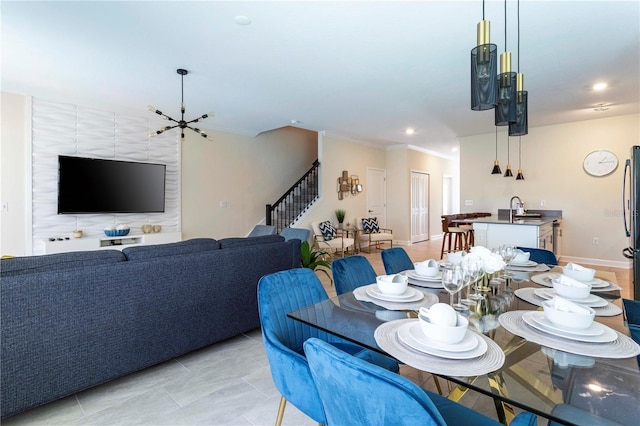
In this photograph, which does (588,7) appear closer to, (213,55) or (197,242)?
(213,55)

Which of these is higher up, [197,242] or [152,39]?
[152,39]

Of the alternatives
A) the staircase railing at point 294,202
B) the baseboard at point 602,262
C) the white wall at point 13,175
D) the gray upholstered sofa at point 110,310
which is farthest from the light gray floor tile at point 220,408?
the baseboard at point 602,262

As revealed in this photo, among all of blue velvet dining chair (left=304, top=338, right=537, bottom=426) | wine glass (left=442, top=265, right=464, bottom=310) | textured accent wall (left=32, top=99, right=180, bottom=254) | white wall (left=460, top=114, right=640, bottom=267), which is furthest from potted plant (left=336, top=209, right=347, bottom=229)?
blue velvet dining chair (left=304, top=338, right=537, bottom=426)

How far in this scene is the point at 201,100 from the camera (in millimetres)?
4844

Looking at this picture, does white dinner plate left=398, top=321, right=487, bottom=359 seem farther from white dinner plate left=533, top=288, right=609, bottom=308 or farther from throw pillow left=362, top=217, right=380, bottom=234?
throw pillow left=362, top=217, right=380, bottom=234

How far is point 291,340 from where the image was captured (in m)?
1.62

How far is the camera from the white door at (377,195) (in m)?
8.67

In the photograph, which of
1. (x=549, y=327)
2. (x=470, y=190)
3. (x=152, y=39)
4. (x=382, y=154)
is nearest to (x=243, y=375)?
(x=549, y=327)

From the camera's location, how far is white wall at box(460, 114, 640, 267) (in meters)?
5.82

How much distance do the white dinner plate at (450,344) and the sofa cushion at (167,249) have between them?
184cm

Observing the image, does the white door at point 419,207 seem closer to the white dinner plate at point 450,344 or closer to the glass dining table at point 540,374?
the glass dining table at point 540,374

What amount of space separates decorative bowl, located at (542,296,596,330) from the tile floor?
3.15 ft

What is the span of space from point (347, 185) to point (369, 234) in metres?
1.31

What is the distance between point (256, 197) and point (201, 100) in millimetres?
2911
